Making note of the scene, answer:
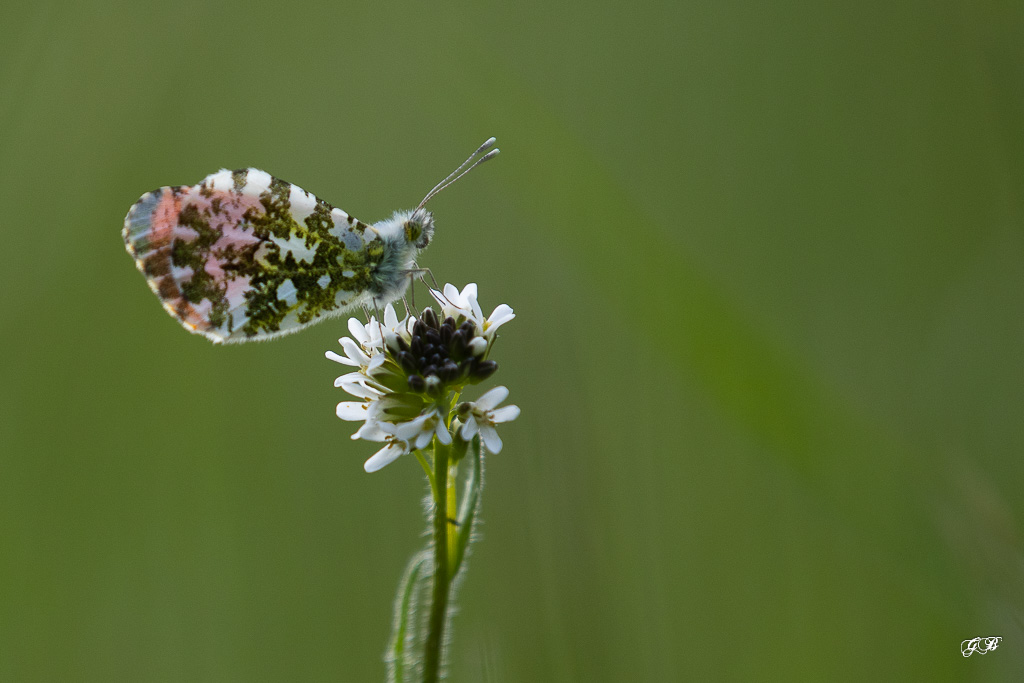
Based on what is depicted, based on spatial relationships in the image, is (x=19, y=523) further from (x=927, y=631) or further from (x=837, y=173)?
(x=837, y=173)

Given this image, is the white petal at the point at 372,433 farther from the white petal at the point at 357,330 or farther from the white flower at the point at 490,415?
the white petal at the point at 357,330

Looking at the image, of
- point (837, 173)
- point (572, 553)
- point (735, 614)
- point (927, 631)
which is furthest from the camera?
point (837, 173)

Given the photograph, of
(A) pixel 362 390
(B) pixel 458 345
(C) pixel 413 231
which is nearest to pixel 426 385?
(B) pixel 458 345

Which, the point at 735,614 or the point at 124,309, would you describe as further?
the point at 124,309

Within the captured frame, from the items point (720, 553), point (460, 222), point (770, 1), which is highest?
point (770, 1)

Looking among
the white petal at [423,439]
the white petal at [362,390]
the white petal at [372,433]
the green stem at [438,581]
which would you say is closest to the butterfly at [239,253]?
the white petal at [362,390]

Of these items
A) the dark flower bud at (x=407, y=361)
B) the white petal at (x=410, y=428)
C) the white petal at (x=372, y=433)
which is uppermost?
the dark flower bud at (x=407, y=361)

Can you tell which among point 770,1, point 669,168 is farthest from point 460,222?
point 770,1

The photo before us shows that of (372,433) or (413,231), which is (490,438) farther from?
(413,231)
